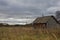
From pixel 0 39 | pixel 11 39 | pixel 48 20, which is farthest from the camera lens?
pixel 48 20

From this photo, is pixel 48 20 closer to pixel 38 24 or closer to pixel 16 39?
pixel 38 24

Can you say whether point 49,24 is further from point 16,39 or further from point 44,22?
point 16,39

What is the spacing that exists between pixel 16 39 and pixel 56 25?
1471 inches

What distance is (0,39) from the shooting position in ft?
27.5

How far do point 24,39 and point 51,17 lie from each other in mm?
36106

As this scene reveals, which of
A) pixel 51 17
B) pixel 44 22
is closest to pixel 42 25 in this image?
pixel 44 22

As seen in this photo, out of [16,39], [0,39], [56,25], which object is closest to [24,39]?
[16,39]

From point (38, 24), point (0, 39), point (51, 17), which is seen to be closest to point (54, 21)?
point (51, 17)

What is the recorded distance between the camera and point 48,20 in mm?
41969

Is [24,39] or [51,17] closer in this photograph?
[24,39]

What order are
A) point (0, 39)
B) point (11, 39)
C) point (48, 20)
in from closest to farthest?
point (11, 39), point (0, 39), point (48, 20)

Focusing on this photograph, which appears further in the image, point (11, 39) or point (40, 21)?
point (40, 21)

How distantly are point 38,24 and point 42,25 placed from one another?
94.5 inches

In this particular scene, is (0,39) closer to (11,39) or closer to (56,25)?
(11,39)
